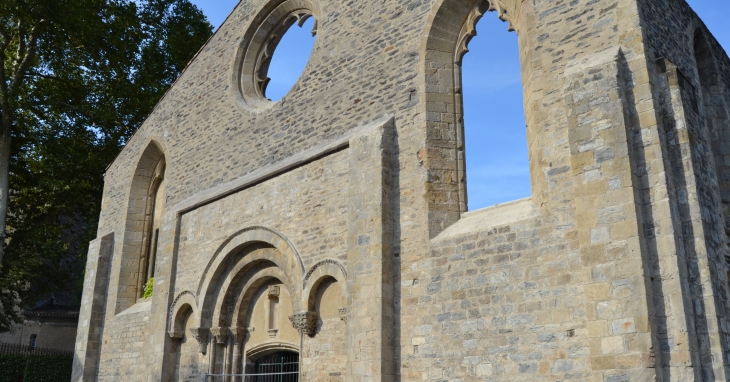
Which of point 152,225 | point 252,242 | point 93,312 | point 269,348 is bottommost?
point 269,348

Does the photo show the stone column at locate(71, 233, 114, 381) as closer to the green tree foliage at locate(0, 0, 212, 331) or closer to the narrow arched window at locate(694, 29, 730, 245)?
the green tree foliage at locate(0, 0, 212, 331)

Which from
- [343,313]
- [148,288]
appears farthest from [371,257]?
[148,288]

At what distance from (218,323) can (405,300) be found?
3.99m

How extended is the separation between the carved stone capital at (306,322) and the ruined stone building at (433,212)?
0.07 feet

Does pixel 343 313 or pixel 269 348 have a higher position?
pixel 343 313

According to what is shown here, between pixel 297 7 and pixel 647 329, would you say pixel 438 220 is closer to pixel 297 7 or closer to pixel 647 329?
pixel 647 329

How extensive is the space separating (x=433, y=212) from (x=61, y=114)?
14.0 metres

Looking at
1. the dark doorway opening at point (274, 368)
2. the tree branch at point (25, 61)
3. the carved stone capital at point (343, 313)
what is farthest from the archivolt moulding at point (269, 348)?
the tree branch at point (25, 61)

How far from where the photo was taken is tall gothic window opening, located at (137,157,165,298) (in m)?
13.6

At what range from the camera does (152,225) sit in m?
14.1

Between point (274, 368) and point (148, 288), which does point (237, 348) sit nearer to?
point (274, 368)

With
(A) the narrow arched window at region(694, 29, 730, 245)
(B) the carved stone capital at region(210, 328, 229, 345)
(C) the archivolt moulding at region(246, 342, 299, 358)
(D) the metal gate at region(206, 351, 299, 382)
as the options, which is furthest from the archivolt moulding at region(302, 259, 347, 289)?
(A) the narrow arched window at region(694, 29, 730, 245)

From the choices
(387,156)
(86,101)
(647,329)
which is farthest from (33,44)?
(647,329)

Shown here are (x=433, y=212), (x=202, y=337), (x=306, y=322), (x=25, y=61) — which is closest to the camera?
(x=433, y=212)
